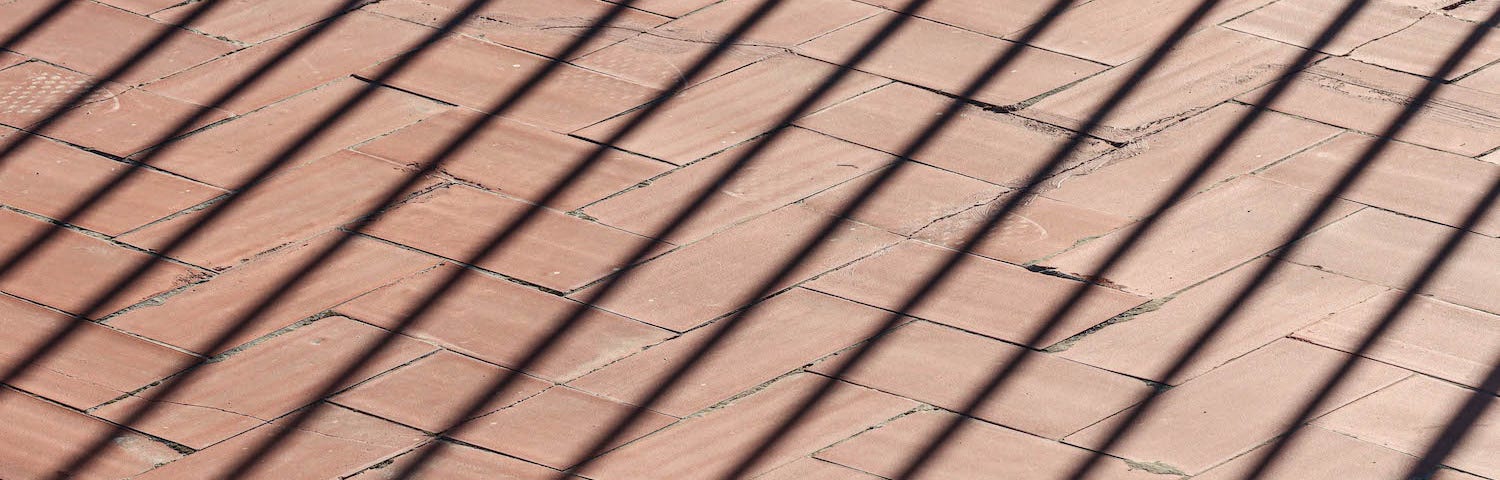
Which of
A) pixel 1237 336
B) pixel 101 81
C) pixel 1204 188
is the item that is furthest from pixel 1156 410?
pixel 101 81

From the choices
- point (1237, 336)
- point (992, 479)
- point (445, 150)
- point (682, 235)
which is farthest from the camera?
point (445, 150)

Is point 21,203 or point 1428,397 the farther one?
point 21,203

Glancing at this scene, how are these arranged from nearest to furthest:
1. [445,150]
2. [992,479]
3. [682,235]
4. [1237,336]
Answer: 1. [992,479]
2. [1237,336]
3. [682,235]
4. [445,150]

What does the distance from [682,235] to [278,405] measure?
644mm

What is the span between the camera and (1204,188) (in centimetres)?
272

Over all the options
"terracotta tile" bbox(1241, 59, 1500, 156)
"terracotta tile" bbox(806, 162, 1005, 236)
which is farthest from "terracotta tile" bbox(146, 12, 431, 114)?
"terracotta tile" bbox(1241, 59, 1500, 156)

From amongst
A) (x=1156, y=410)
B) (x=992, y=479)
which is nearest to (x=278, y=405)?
(x=992, y=479)

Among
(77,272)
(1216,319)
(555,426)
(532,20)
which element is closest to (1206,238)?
(1216,319)

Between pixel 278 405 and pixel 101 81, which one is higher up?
pixel 101 81

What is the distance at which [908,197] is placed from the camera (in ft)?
8.85

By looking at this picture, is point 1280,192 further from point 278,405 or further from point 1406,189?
point 278,405

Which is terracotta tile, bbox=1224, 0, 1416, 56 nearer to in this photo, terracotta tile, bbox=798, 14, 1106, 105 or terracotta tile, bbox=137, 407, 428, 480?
terracotta tile, bbox=798, 14, 1106, 105

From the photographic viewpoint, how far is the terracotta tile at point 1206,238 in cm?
255

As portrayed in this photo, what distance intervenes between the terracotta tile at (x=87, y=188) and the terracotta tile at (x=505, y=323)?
0.40 m
